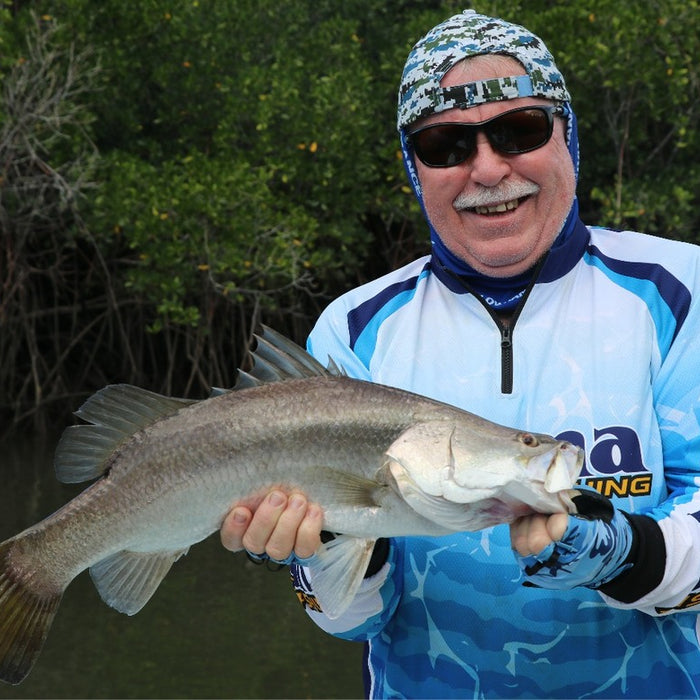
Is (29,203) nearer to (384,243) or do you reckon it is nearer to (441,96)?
(384,243)

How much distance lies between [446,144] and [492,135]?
4.2 inches

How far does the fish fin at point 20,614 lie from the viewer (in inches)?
97.7

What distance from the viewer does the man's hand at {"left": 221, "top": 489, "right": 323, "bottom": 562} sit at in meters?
2.32

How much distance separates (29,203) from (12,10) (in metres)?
2.28

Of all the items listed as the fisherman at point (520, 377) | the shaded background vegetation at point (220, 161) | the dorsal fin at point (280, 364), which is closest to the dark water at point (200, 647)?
the shaded background vegetation at point (220, 161)

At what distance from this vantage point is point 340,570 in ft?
7.82

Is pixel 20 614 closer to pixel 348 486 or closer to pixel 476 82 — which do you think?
pixel 348 486

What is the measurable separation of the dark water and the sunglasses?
4.03 m

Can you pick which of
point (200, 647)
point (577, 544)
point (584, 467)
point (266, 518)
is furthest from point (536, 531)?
point (200, 647)

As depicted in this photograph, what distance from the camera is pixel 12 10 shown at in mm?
11500

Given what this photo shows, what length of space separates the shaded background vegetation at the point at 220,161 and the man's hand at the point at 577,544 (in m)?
8.07

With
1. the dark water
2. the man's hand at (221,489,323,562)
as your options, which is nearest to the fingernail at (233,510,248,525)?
the man's hand at (221,489,323,562)

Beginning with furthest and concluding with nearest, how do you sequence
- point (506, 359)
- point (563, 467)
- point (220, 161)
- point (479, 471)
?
1. point (220, 161)
2. point (506, 359)
3. point (479, 471)
4. point (563, 467)

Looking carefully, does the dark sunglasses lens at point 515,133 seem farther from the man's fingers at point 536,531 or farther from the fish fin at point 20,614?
the fish fin at point 20,614
